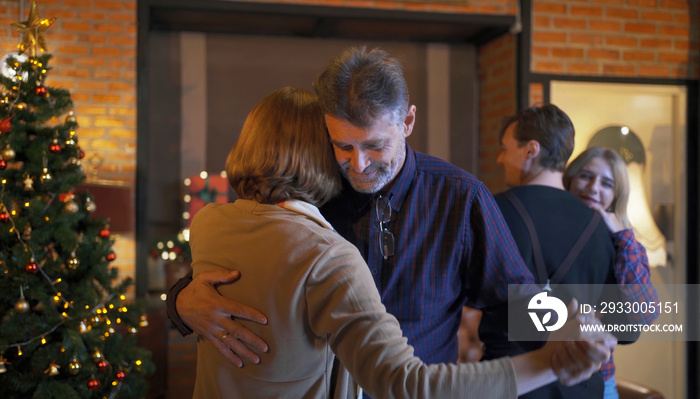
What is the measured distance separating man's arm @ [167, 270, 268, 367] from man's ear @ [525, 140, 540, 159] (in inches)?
56.2

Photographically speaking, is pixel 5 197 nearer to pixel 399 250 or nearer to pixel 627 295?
pixel 399 250

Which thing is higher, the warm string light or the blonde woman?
the blonde woman

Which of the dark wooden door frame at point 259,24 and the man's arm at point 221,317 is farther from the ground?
the dark wooden door frame at point 259,24

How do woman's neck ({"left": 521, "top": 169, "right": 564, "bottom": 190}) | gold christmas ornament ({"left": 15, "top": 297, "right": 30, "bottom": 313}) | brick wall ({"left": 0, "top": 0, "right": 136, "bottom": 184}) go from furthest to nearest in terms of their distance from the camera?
brick wall ({"left": 0, "top": 0, "right": 136, "bottom": 184}) → gold christmas ornament ({"left": 15, "top": 297, "right": 30, "bottom": 313}) → woman's neck ({"left": 521, "top": 169, "right": 564, "bottom": 190})

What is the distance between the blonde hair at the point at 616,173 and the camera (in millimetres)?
2588

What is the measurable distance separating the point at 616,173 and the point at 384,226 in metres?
1.41

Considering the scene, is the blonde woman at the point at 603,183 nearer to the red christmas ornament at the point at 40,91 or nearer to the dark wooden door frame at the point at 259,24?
the dark wooden door frame at the point at 259,24

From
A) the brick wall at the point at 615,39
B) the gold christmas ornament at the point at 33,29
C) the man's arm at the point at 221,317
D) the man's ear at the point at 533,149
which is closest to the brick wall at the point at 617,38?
the brick wall at the point at 615,39

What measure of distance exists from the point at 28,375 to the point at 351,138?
7.67 feet

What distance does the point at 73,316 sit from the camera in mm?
2969

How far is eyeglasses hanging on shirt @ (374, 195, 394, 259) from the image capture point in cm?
162

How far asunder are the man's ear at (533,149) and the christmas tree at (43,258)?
212cm

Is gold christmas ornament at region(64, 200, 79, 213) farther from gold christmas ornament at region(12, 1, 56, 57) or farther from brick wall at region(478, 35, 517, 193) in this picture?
brick wall at region(478, 35, 517, 193)

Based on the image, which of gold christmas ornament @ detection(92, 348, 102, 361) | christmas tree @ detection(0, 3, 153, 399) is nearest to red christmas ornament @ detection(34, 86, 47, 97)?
christmas tree @ detection(0, 3, 153, 399)
